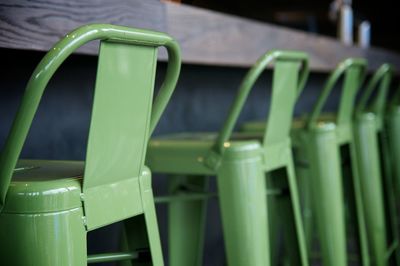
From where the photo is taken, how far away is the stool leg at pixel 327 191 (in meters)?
2.10

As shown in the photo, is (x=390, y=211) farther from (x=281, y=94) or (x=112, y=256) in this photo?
(x=112, y=256)

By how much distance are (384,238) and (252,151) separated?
1.31 meters

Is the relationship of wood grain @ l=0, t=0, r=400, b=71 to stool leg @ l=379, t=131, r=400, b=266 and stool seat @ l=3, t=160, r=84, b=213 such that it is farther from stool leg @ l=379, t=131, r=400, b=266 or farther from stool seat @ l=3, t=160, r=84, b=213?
stool leg @ l=379, t=131, r=400, b=266

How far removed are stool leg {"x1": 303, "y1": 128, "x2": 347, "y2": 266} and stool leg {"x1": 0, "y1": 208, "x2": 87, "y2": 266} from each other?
51.0 inches

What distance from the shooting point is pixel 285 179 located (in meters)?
1.86

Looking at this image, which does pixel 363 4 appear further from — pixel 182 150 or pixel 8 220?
pixel 8 220

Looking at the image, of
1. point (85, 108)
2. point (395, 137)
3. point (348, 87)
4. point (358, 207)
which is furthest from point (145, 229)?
point (395, 137)

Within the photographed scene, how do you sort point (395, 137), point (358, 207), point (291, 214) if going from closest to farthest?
1. point (291, 214)
2. point (358, 207)
3. point (395, 137)

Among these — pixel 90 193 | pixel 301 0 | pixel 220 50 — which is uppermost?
pixel 301 0

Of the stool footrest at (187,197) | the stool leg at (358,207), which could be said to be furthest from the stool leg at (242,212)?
the stool leg at (358,207)

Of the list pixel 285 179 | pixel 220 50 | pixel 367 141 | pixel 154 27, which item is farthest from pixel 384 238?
pixel 154 27

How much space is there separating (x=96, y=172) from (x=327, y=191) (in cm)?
123

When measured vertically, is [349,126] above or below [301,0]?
below

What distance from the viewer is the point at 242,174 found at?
1541 millimetres
